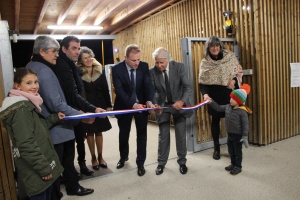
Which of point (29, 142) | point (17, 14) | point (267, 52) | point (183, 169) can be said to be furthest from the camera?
point (17, 14)

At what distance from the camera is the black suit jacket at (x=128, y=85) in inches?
122

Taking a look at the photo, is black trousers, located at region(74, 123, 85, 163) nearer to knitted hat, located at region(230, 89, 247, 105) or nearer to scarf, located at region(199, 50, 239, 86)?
scarf, located at region(199, 50, 239, 86)

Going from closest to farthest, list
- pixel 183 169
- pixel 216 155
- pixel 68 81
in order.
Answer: pixel 68 81 < pixel 183 169 < pixel 216 155

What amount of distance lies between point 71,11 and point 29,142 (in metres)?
5.35

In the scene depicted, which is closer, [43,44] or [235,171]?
[43,44]

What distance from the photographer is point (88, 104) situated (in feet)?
8.74

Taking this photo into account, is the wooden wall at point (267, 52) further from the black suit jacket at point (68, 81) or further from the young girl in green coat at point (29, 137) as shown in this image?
the young girl in green coat at point (29, 137)

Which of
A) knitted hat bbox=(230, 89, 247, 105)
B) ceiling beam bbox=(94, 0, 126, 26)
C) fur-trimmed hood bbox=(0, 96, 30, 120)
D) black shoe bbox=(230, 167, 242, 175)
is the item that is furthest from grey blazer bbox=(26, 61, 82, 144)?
ceiling beam bbox=(94, 0, 126, 26)

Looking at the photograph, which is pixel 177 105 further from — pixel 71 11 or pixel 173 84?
pixel 71 11

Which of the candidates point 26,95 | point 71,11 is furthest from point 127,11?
point 26,95

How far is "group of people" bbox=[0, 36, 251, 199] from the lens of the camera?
1812 millimetres

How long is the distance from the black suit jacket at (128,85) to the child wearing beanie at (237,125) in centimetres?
102

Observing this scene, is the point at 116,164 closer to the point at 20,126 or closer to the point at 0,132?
the point at 0,132

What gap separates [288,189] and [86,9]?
18.2 ft
